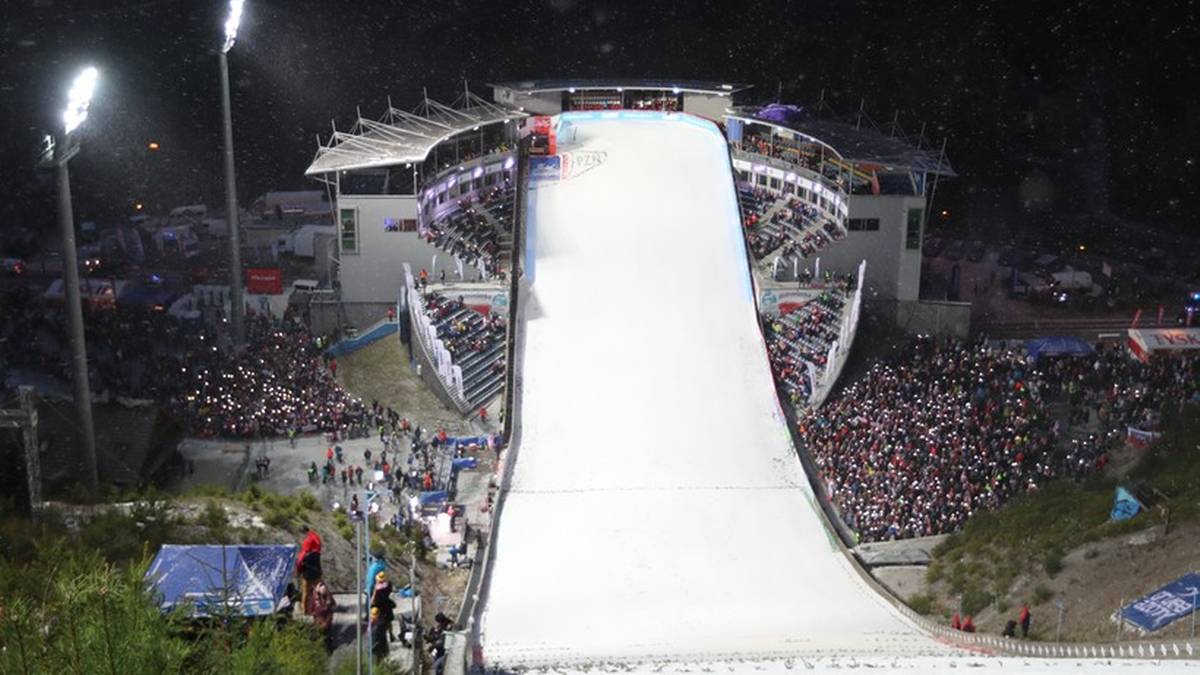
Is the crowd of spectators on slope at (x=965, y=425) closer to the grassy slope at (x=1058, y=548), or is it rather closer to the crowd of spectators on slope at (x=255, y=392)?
the grassy slope at (x=1058, y=548)

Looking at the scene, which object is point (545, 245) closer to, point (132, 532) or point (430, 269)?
point (430, 269)

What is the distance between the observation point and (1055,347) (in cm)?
1975

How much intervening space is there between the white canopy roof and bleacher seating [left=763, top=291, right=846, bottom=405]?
7.51 meters

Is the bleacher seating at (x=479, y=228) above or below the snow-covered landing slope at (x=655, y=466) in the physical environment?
above

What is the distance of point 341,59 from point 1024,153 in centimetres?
2141

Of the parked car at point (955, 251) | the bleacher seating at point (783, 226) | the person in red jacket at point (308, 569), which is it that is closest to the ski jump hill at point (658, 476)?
the bleacher seating at point (783, 226)

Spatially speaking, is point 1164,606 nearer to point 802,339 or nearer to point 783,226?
point 802,339

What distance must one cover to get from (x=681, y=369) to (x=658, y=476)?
2.86m

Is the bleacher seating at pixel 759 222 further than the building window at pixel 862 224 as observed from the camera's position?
Yes

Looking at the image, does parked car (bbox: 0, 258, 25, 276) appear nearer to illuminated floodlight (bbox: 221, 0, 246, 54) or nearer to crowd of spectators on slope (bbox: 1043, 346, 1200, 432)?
illuminated floodlight (bbox: 221, 0, 246, 54)

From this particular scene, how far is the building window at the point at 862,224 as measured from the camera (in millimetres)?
21953

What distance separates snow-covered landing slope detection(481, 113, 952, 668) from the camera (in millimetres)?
10508

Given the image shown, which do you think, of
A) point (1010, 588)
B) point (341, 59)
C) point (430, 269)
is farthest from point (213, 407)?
point (341, 59)

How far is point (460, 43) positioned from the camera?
123ft
